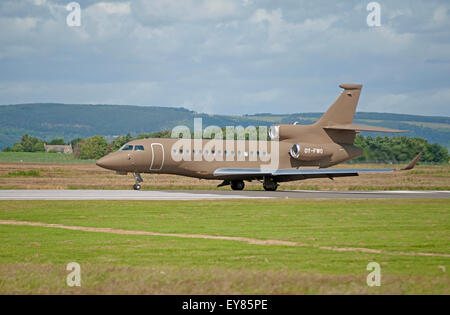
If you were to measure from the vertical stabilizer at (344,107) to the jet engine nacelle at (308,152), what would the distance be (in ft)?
6.27

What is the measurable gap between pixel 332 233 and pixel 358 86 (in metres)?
29.4

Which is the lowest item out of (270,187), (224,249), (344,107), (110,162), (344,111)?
(224,249)

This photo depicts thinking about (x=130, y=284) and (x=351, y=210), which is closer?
(x=130, y=284)

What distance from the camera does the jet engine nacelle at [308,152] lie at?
47188mm

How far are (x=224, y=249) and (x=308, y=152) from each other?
31.0 meters

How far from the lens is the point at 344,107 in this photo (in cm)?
4806

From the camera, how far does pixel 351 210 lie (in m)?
29.0

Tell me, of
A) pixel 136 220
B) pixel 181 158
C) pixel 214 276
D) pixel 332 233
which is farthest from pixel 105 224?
pixel 181 158

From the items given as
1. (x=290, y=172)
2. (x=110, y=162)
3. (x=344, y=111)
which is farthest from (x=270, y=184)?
(x=110, y=162)

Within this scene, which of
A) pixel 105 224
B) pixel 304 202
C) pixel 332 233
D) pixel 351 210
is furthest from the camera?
pixel 304 202

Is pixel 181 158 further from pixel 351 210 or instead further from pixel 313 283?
pixel 313 283

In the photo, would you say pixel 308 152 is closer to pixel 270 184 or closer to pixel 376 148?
pixel 270 184

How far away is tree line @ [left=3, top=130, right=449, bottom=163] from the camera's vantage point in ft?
221
